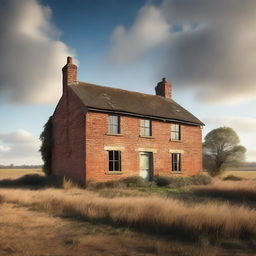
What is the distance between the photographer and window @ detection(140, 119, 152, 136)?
20711 mm

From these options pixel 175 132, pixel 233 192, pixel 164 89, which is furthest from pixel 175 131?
pixel 233 192

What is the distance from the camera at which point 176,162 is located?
2253 cm

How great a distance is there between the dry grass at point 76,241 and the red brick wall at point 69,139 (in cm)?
1028

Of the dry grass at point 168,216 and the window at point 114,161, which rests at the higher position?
the window at point 114,161

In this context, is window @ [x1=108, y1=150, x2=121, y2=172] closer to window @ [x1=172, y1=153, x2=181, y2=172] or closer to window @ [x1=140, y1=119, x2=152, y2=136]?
window @ [x1=140, y1=119, x2=152, y2=136]

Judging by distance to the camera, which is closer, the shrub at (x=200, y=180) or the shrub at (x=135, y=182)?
the shrub at (x=135, y=182)

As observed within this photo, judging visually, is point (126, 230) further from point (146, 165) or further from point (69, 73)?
point (69, 73)

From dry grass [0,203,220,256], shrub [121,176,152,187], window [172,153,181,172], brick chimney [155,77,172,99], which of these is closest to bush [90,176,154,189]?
shrub [121,176,152,187]

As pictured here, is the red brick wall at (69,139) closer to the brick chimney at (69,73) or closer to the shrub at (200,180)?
the brick chimney at (69,73)

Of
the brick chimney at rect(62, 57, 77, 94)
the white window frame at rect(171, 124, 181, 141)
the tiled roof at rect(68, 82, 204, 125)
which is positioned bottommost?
the white window frame at rect(171, 124, 181, 141)

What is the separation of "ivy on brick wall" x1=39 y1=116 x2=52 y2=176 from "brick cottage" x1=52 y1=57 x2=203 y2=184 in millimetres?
629

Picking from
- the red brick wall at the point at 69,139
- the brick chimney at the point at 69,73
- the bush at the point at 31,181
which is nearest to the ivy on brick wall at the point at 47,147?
the red brick wall at the point at 69,139

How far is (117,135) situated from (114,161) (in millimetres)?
1864

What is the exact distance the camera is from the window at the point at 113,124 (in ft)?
62.8
